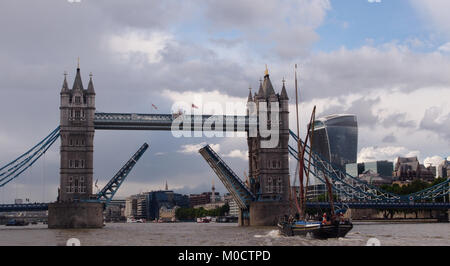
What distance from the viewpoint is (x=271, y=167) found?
80.6 metres

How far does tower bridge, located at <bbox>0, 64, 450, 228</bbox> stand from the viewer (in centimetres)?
7444

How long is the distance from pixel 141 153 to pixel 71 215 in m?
11.8

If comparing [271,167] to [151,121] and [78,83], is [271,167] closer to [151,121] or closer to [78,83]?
[151,121]

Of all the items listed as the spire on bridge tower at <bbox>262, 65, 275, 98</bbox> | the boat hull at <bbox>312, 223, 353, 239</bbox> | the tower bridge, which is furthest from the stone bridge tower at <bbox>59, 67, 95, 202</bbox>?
the boat hull at <bbox>312, 223, 353, 239</bbox>

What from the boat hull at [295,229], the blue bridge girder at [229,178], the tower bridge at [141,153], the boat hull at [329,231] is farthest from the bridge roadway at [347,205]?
the boat hull at [329,231]

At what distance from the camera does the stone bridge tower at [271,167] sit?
255ft

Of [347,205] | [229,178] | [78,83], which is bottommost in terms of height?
[347,205]

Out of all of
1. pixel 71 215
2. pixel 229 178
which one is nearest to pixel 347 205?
pixel 229 178

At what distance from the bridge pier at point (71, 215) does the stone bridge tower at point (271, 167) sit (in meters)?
21.1

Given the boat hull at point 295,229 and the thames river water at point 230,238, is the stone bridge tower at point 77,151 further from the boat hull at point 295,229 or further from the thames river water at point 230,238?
the boat hull at point 295,229

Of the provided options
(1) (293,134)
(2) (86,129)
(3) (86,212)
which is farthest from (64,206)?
(1) (293,134)

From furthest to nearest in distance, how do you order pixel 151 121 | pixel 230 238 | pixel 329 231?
1. pixel 151 121
2. pixel 230 238
3. pixel 329 231

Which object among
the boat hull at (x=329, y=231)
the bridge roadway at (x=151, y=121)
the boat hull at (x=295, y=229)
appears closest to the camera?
the boat hull at (x=329, y=231)
